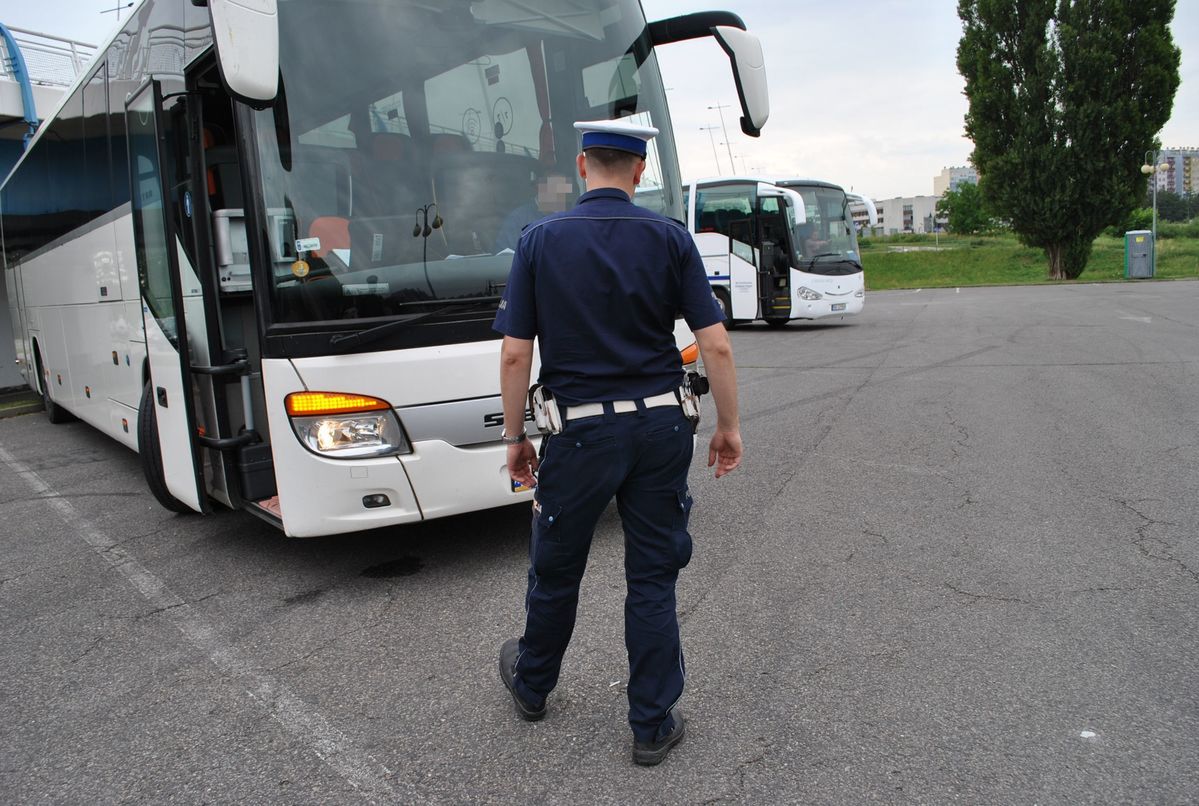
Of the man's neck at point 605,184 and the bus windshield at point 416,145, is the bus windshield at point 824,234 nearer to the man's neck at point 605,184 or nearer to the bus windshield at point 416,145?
the bus windshield at point 416,145

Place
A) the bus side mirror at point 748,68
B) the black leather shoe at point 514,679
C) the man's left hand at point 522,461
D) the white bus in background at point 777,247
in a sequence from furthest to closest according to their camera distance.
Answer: the white bus in background at point 777,247, the bus side mirror at point 748,68, the black leather shoe at point 514,679, the man's left hand at point 522,461

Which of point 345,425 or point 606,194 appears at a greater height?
point 606,194

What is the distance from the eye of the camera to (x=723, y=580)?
443 cm

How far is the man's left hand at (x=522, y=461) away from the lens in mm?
3006

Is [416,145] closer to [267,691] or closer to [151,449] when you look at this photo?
[267,691]

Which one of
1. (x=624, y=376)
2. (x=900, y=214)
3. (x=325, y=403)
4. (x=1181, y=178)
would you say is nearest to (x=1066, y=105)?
(x=325, y=403)

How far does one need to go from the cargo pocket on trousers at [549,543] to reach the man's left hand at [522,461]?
0.13 m

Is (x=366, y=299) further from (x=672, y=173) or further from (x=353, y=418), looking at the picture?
(x=672, y=173)

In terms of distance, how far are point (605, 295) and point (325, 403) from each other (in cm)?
194

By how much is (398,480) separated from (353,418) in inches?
14.4

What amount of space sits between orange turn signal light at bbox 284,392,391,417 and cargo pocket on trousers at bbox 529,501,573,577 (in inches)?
61.1

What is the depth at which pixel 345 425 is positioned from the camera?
166 inches

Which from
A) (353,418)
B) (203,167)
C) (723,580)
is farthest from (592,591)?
(203,167)

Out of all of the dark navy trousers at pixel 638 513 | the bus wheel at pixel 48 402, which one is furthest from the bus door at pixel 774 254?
the dark navy trousers at pixel 638 513
